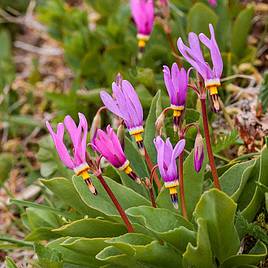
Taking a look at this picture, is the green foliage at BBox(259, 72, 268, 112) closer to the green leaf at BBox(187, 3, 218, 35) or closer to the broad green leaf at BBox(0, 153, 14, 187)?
the green leaf at BBox(187, 3, 218, 35)

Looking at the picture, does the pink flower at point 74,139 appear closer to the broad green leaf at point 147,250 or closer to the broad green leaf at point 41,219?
the broad green leaf at point 147,250

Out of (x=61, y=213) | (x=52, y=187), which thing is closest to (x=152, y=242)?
(x=52, y=187)

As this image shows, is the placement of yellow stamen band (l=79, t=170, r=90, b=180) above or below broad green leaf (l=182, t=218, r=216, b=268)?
above

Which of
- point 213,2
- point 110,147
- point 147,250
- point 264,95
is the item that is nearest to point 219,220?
point 147,250

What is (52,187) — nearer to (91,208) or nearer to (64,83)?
(91,208)

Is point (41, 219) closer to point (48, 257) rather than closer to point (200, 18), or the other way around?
point (48, 257)

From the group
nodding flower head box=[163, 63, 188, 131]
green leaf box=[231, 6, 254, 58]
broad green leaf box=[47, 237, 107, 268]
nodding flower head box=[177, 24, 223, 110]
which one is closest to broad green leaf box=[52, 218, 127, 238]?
broad green leaf box=[47, 237, 107, 268]
